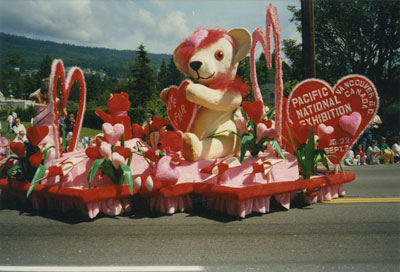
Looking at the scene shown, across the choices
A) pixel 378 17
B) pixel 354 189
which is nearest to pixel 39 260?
pixel 354 189

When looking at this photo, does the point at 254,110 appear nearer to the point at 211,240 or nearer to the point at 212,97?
the point at 212,97

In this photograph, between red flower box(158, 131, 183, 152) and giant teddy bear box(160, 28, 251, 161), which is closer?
red flower box(158, 131, 183, 152)

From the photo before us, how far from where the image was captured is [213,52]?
447 cm

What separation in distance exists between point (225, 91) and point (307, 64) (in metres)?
5.04

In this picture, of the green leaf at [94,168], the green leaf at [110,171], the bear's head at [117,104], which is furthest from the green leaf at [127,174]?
the bear's head at [117,104]

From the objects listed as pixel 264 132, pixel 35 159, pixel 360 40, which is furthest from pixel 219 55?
pixel 360 40

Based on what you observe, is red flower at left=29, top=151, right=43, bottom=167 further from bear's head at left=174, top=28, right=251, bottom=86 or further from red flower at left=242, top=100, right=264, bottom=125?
red flower at left=242, top=100, right=264, bottom=125

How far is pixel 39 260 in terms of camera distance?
9.74 feet

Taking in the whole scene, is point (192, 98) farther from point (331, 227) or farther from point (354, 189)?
point (354, 189)

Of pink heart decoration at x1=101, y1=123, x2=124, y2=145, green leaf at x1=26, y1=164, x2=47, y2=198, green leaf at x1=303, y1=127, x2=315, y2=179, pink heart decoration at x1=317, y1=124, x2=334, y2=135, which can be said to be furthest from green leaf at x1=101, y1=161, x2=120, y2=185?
pink heart decoration at x1=317, y1=124, x2=334, y2=135

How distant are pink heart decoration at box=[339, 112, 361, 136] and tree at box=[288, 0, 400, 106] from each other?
40.1 feet

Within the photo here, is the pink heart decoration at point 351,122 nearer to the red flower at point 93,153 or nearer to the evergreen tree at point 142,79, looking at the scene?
the red flower at point 93,153

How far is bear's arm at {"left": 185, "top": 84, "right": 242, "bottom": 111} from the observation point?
423 cm

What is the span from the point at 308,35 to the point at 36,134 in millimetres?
6788
